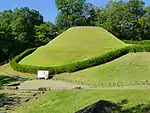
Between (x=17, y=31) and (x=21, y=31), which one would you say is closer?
(x=17, y=31)

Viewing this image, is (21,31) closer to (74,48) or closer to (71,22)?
(71,22)

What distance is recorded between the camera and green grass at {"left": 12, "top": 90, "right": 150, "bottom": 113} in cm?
2391

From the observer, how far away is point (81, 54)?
56.0 meters

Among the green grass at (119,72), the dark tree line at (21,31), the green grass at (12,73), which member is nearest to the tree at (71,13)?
the dark tree line at (21,31)

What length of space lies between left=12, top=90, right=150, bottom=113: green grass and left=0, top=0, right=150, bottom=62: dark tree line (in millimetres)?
49693

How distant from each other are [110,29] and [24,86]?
183 ft

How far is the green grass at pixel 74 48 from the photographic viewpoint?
2178 inches

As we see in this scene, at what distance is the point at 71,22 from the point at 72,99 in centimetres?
7436

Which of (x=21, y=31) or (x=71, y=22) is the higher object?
(x=71, y=22)

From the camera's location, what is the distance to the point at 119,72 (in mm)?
41719

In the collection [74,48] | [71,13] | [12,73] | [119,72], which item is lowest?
[119,72]

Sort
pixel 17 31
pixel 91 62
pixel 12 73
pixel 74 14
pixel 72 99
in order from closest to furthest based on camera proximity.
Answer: pixel 72 99 < pixel 91 62 < pixel 12 73 < pixel 17 31 < pixel 74 14

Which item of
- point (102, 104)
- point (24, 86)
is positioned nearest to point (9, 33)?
point (24, 86)

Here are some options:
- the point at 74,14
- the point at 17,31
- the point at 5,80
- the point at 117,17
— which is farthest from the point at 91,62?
the point at 74,14
